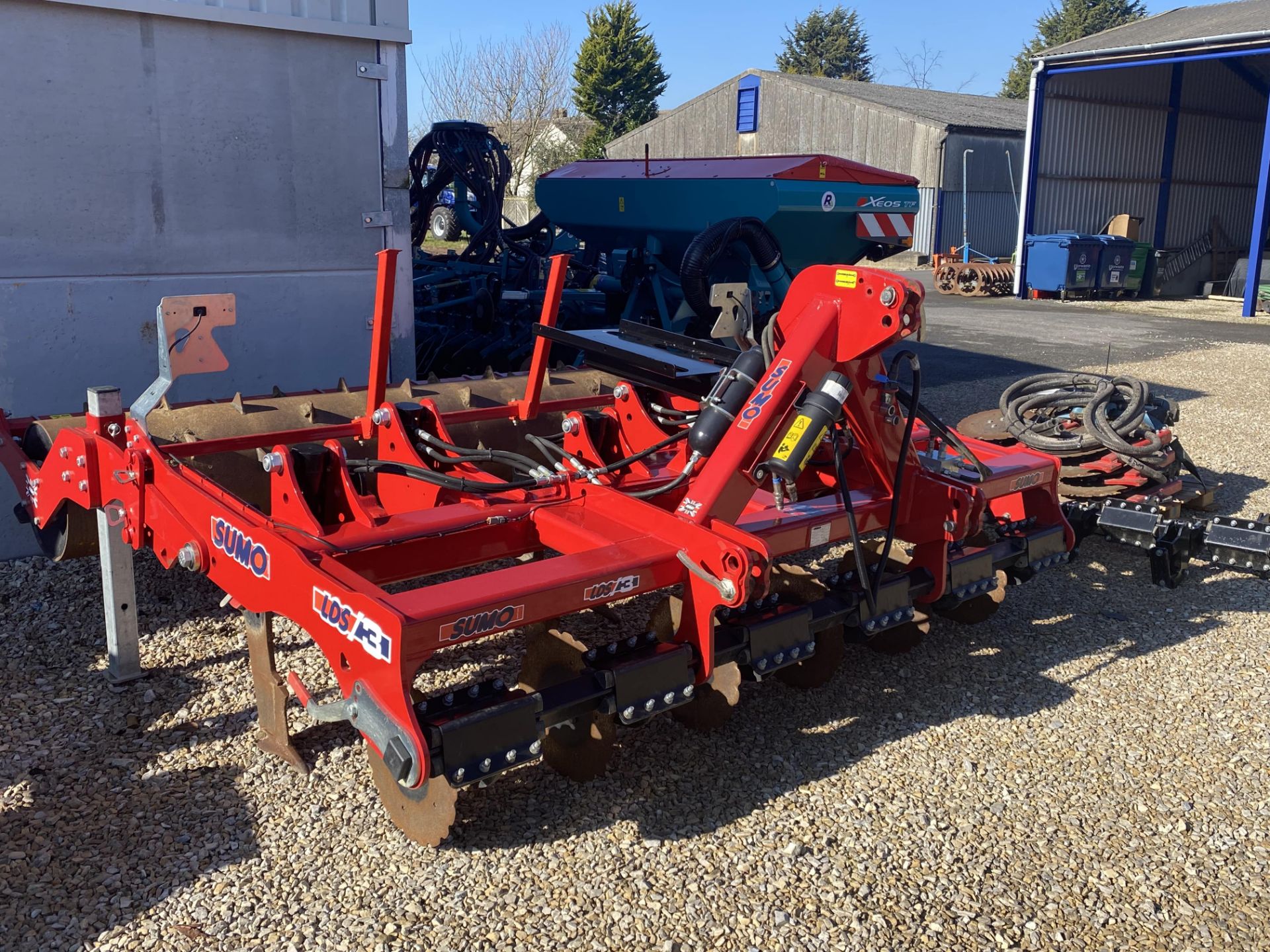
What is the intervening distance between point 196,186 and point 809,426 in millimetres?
3986

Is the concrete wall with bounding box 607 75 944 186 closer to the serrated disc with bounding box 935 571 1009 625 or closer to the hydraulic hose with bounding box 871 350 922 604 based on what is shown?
the serrated disc with bounding box 935 571 1009 625

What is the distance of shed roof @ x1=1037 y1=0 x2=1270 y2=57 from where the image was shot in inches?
694

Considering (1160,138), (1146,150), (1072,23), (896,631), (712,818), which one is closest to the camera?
(712,818)

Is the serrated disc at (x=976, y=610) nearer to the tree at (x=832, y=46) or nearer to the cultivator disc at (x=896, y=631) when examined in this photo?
the cultivator disc at (x=896, y=631)

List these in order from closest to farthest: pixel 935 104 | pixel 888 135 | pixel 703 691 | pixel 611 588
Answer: pixel 611 588 < pixel 703 691 < pixel 888 135 < pixel 935 104

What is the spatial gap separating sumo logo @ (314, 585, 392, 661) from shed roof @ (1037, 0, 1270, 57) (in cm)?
1853

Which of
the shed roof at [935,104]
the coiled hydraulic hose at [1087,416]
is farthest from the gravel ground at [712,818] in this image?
the shed roof at [935,104]

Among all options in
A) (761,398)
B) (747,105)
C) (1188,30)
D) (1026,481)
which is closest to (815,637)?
(761,398)

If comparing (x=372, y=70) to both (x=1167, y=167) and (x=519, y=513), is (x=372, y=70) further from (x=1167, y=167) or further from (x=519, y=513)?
(x=1167, y=167)

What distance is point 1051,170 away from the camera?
72.3ft

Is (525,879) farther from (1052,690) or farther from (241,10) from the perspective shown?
(241,10)

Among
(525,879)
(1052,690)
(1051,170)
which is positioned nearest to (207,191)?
(525,879)

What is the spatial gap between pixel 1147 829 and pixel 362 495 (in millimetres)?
2682

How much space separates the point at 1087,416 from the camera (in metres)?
5.73
